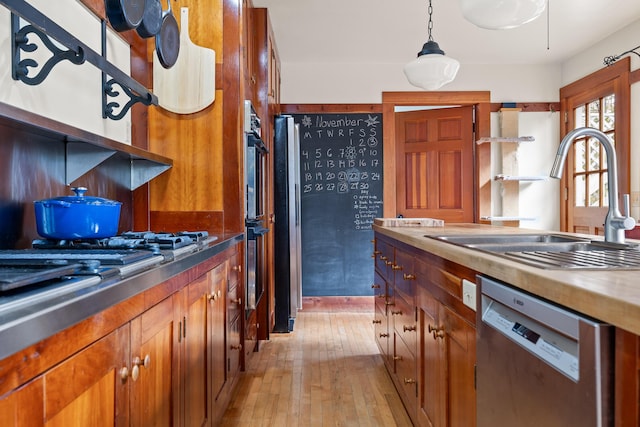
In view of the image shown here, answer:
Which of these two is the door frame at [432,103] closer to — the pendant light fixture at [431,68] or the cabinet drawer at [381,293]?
the cabinet drawer at [381,293]

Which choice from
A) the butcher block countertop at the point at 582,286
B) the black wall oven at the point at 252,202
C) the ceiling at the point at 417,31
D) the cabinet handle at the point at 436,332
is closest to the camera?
the butcher block countertop at the point at 582,286

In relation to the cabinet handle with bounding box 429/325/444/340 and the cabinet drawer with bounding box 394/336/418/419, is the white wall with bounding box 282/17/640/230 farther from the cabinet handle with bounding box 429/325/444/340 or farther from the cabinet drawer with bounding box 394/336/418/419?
the cabinet handle with bounding box 429/325/444/340

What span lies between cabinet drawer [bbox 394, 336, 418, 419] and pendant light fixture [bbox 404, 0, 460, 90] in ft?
4.68

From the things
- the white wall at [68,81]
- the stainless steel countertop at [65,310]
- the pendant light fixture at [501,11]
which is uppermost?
the pendant light fixture at [501,11]

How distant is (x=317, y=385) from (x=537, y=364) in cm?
187

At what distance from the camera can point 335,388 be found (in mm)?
2496

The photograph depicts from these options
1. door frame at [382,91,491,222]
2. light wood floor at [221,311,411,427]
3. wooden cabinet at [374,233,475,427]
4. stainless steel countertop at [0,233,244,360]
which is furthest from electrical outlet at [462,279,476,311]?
door frame at [382,91,491,222]

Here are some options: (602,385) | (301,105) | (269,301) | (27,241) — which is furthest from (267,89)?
(602,385)

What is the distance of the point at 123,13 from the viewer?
1391mm

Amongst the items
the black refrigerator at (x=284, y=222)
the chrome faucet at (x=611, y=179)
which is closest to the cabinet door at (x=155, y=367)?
the chrome faucet at (x=611, y=179)

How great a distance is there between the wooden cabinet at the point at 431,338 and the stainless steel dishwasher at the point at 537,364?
0.12 meters

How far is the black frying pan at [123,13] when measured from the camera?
1.37 metres

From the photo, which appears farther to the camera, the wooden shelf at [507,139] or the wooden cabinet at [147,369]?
the wooden shelf at [507,139]

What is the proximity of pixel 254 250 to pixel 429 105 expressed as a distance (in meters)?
2.91
